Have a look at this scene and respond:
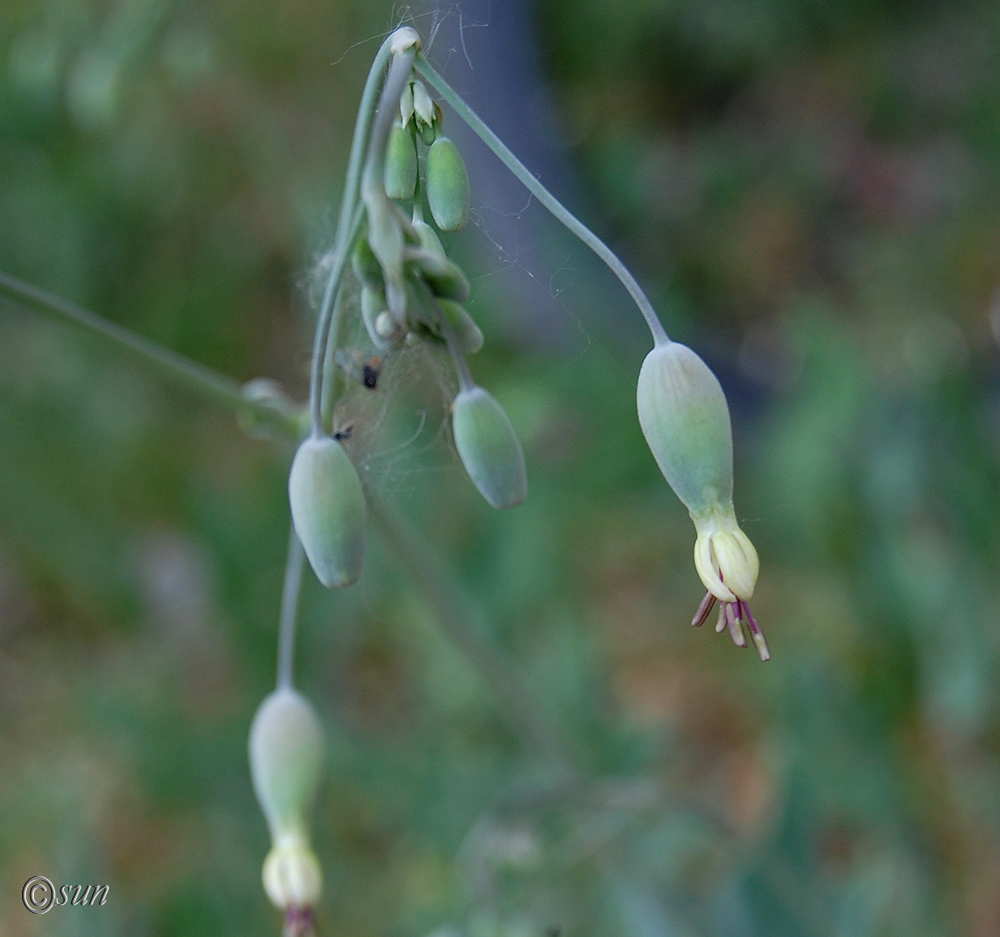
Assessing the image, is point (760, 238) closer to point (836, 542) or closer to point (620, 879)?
point (836, 542)

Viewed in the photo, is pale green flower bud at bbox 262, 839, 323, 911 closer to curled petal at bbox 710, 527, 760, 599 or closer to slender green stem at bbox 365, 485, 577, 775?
slender green stem at bbox 365, 485, 577, 775

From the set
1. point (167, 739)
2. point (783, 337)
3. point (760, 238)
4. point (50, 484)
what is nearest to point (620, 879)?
point (167, 739)

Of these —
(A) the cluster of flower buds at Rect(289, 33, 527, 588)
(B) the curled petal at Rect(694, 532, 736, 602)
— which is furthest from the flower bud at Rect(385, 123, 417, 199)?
(B) the curled petal at Rect(694, 532, 736, 602)

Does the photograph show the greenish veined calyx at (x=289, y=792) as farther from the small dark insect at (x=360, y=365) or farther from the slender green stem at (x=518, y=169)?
the slender green stem at (x=518, y=169)

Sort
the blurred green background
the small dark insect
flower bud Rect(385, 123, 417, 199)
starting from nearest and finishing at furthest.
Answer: flower bud Rect(385, 123, 417, 199) < the small dark insect < the blurred green background

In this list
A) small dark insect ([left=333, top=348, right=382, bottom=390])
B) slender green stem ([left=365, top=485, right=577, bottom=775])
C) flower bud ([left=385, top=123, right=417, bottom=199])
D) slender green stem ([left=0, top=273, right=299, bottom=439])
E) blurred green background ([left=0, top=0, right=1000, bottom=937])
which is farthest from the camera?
blurred green background ([left=0, top=0, right=1000, bottom=937])
